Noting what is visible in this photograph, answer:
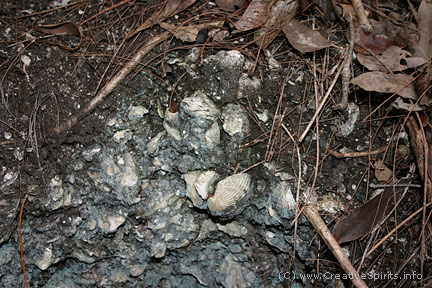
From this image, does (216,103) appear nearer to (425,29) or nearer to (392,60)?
(392,60)

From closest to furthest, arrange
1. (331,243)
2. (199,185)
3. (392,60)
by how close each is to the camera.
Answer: (331,243) < (199,185) < (392,60)

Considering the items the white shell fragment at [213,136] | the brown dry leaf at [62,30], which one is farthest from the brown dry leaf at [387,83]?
the brown dry leaf at [62,30]

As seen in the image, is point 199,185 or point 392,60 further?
point 392,60

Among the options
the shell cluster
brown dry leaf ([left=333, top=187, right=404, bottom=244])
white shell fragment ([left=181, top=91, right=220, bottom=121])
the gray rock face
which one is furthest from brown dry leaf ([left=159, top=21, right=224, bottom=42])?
brown dry leaf ([left=333, top=187, right=404, bottom=244])

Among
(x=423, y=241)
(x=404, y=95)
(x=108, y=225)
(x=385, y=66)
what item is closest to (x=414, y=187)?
(x=423, y=241)

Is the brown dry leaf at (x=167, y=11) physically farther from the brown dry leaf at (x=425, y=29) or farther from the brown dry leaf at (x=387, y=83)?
the brown dry leaf at (x=425, y=29)

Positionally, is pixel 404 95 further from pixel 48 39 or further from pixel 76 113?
pixel 48 39

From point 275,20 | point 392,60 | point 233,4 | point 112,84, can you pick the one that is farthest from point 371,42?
point 112,84
